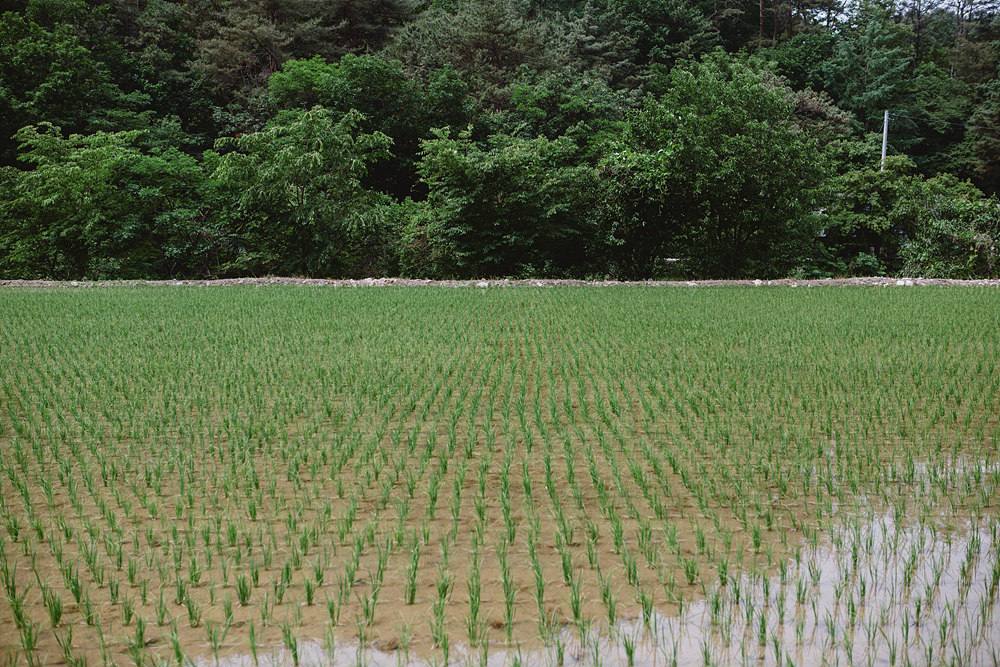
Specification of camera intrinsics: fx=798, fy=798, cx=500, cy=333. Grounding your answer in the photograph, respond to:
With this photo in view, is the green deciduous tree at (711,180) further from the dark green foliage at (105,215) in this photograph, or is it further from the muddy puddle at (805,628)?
the muddy puddle at (805,628)

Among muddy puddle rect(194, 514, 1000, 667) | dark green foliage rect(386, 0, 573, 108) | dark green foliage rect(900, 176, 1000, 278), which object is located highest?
dark green foliage rect(386, 0, 573, 108)

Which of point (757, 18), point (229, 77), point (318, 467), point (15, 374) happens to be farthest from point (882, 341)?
point (757, 18)

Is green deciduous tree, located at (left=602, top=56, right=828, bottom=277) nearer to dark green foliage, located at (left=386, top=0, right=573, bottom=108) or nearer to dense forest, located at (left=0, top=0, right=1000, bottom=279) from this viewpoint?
dense forest, located at (left=0, top=0, right=1000, bottom=279)

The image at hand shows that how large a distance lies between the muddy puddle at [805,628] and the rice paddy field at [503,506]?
10 mm

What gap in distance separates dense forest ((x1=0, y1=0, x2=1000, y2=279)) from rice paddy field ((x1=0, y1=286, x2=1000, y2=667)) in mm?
8849

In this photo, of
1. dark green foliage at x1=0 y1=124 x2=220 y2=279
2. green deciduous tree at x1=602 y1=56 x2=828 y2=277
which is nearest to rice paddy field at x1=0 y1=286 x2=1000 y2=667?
green deciduous tree at x1=602 y1=56 x2=828 y2=277

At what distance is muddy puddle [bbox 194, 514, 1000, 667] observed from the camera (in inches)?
85.8

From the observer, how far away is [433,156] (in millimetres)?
15758

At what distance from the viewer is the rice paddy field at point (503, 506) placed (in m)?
2.31

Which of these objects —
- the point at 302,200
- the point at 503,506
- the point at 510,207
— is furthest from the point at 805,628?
the point at 302,200

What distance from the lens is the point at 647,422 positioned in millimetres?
A: 4633

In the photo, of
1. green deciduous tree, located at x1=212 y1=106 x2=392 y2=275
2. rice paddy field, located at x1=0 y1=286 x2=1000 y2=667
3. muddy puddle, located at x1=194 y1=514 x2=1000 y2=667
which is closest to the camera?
muddy puddle, located at x1=194 y1=514 x2=1000 y2=667

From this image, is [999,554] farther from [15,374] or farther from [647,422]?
[15,374]

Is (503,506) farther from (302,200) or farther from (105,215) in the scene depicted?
(105,215)
